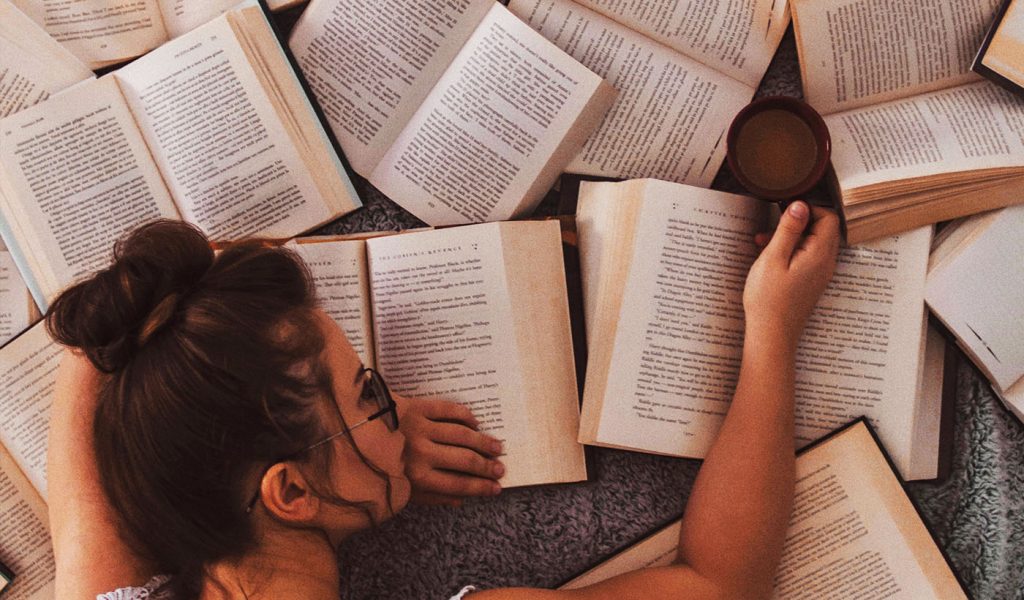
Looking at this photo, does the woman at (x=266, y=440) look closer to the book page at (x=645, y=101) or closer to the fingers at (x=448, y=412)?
the fingers at (x=448, y=412)

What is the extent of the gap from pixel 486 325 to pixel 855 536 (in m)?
0.49

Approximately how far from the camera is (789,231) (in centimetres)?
86

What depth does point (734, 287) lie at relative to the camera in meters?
0.91

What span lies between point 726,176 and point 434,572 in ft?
2.04

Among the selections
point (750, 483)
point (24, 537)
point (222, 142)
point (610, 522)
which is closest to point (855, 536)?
point (750, 483)

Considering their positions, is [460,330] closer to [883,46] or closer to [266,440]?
[266,440]

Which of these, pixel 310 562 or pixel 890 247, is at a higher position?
pixel 890 247

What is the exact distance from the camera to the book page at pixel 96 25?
100 cm

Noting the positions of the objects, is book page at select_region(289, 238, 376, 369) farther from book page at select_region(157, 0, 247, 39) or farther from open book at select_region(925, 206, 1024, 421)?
open book at select_region(925, 206, 1024, 421)

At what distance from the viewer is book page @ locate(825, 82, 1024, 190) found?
2.81ft

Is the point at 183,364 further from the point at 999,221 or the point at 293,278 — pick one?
the point at 999,221

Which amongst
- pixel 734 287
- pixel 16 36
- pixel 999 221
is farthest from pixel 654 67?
pixel 16 36

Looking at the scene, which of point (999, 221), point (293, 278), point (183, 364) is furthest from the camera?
point (999, 221)

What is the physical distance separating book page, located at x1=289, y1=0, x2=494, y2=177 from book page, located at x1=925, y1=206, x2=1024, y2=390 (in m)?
0.66
